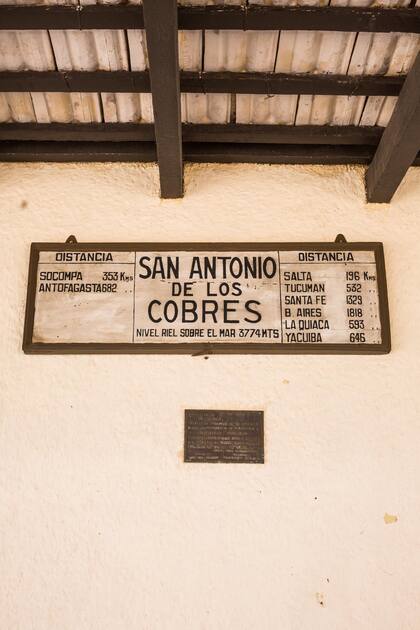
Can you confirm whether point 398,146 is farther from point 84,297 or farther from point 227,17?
point 84,297

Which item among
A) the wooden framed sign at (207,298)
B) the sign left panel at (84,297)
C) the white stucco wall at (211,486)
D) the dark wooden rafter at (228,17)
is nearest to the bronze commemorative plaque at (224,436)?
the white stucco wall at (211,486)

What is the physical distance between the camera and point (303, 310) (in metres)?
2.12

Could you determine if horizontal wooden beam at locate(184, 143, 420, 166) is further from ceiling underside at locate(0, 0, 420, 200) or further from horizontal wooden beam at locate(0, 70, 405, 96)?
horizontal wooden beam at locate(0, 70, 405, 96)

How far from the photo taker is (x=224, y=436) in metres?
2.03

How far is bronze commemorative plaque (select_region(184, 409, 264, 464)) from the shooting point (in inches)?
79.2

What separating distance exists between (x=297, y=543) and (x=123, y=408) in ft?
2.62

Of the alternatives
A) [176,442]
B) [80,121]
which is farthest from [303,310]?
[80,121]

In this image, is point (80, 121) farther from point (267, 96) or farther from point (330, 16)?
point (330, 16)

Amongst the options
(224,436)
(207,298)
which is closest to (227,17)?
(207,298)

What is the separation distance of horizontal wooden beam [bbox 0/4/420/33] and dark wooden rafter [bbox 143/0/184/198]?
0.63 feet

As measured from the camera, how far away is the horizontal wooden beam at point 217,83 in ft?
6.33

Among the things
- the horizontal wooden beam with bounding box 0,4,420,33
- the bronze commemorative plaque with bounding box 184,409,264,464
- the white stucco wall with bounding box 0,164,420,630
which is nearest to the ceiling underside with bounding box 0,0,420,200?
the horizontal wooden beam with bounding box 0,4,420,33

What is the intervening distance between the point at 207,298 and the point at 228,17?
97 centimetres

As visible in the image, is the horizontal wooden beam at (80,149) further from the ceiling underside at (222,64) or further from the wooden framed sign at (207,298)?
the wooden framed sign at (207,298)
